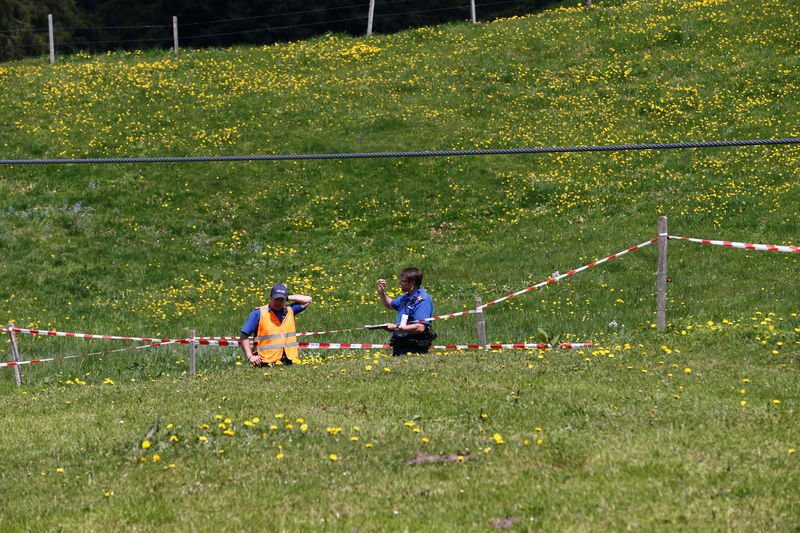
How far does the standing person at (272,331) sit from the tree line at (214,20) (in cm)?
4075

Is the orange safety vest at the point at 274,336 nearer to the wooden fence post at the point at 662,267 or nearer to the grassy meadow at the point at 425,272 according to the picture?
the grassy meadow at the point at 425,272

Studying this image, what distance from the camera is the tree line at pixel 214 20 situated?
50000 millimetres

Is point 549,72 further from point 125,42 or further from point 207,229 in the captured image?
point 125,42

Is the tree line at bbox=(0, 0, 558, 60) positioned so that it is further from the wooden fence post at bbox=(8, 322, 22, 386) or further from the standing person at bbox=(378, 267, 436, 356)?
the standing person at bbox=(378, 267, 436, 356)

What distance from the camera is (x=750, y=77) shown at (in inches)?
1199

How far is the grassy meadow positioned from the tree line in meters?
11.2

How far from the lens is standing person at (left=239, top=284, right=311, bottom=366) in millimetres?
11289

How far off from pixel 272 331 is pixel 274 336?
0.27 ft

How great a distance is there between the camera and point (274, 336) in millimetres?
11430

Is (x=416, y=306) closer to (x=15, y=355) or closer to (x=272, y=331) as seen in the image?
(x=272, y=331)

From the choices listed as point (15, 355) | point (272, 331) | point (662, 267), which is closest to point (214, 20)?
point (15, 355)

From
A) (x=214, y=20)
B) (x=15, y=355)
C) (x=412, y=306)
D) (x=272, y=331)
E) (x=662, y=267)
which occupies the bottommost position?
(x=15, y=355)

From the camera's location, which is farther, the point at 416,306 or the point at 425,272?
the point at 425,272

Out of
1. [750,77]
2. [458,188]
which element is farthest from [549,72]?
[458,188]
